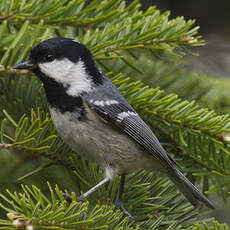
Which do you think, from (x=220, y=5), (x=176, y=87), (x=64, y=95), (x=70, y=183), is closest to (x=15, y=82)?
(x=64, y=95)

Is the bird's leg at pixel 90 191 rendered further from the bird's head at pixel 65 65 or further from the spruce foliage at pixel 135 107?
the bird's head at pixel 65 65

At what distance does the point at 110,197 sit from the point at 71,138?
0.77ft

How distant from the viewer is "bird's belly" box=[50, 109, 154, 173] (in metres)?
1.30

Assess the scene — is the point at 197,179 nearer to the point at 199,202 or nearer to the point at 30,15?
the point at 199,202

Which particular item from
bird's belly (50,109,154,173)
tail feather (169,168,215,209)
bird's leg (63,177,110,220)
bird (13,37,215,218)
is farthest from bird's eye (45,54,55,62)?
tail feather (169,168,215,209)

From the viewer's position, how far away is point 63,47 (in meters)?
1.36

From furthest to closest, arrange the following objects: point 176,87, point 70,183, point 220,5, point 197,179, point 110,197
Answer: point 220,5 < point 176,87 < point 197,179 < point 70,183 < point 110,197

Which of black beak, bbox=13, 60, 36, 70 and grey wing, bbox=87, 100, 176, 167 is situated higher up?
black beak, bbox=13, 60, 36, 70

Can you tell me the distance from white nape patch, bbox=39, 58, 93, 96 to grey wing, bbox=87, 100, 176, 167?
0.25ft

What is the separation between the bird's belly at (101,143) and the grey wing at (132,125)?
31 millimetres

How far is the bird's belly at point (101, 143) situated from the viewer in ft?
4.28

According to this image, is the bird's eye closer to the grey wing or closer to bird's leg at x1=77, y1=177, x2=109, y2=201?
the grey wing

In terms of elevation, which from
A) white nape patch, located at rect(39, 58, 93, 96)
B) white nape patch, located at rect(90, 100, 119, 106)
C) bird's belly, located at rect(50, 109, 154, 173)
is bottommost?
bird's belly, located at rect(50, 109, 154, 173)

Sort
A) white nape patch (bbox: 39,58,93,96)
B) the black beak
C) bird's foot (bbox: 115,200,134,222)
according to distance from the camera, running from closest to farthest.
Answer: bird's foot (bbox: 115,200,134,222) → the black beak → white nape patch (bbox: 39,58,93,96)
